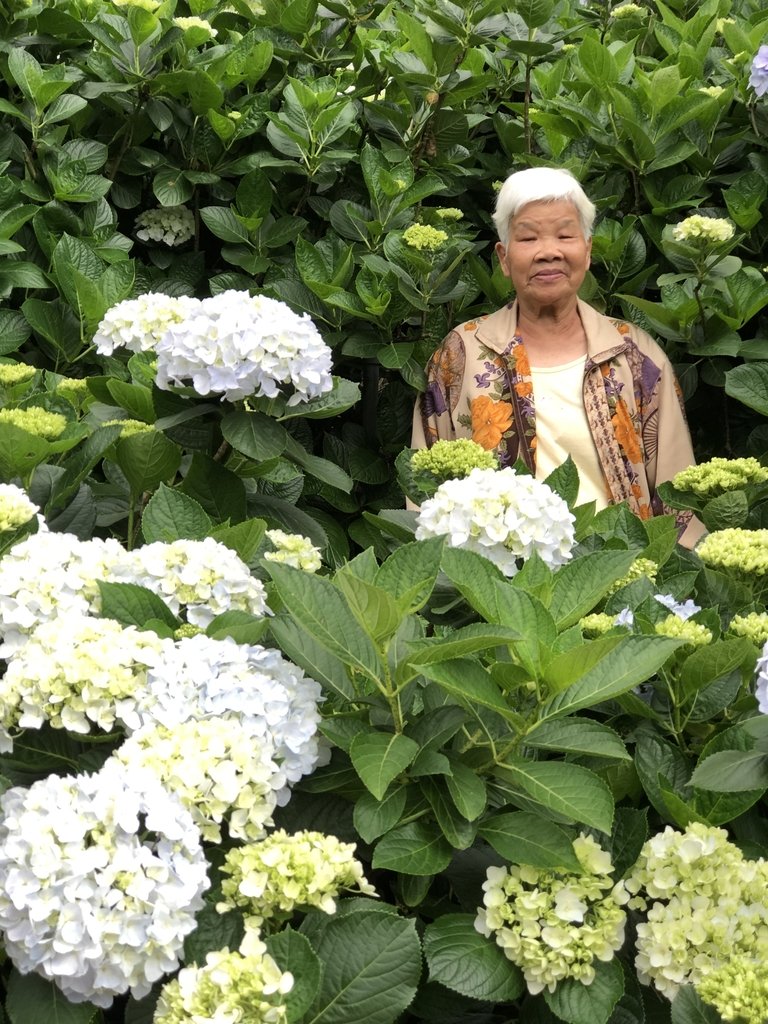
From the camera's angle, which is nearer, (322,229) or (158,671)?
(158,671)

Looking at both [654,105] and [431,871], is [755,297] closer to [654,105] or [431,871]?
[654,105]

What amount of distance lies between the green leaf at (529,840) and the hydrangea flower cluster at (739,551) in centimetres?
65

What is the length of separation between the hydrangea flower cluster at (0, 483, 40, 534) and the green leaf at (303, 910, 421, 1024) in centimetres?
69

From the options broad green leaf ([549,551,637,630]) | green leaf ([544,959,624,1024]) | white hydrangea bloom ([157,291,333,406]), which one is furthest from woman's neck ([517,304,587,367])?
green leaf ([544,959,624,1024])

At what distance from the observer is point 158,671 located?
1320 millimetres

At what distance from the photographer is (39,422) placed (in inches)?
76.7

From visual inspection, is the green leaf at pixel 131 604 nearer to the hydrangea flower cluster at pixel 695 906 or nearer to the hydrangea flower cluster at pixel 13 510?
the hydrangea flower cluster at pixel 13 510

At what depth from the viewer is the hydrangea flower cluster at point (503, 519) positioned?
1.72 metres

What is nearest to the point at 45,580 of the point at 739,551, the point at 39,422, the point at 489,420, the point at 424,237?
the point at 39,422

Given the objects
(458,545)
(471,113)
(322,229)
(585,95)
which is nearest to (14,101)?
(322,229)

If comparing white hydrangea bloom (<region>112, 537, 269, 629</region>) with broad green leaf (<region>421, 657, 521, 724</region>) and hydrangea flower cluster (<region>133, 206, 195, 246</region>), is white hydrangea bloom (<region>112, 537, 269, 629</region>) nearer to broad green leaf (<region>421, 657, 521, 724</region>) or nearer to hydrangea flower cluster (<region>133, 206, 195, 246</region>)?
broad green leaf (<region>421, 657, 521, 724</region>)

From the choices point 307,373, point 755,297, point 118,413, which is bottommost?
point 755,297

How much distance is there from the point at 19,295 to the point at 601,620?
8.69ft

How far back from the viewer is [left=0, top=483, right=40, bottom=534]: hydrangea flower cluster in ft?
5.23
